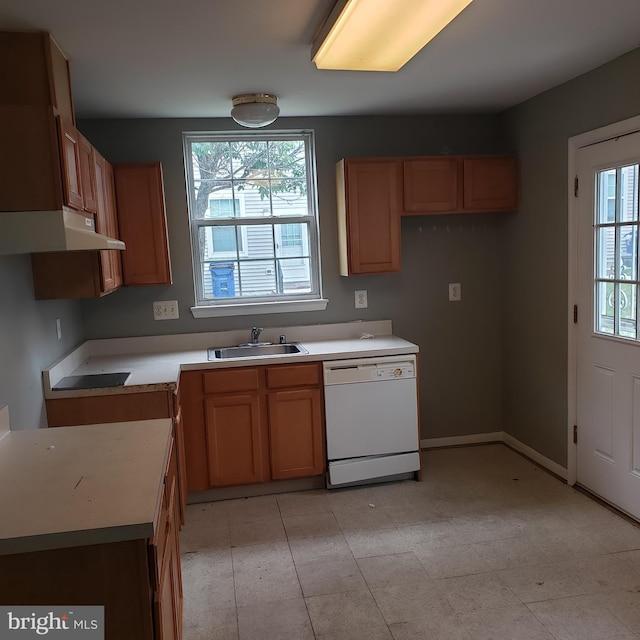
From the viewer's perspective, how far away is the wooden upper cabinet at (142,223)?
11.6ft

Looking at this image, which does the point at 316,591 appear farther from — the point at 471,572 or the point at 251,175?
the point at 251,175

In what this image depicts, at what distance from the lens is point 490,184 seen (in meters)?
3.90

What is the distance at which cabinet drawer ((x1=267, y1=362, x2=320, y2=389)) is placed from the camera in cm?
348

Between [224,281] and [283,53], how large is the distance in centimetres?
174

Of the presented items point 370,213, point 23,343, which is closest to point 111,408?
point 23,343

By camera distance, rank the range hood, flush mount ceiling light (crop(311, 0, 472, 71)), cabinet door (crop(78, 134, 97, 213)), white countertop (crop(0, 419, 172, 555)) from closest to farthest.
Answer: white countertop (crop(0, 419, 172, 555)) → the range hood → flush mount ceiling light (crop(311, 0, 472, 71)) → cabinet door (crop(78, 134, 97, 213))

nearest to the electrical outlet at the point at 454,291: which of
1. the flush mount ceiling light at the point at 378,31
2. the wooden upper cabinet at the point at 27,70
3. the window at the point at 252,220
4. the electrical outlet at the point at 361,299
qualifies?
the electrical outlet at the point at 361,299

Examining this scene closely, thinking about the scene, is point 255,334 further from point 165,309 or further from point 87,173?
point 87,173

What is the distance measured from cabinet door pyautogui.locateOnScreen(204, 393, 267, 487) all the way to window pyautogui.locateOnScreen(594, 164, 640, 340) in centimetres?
201

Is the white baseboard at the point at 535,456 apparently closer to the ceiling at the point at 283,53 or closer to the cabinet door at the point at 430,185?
the cabinet door at the point at 430,185

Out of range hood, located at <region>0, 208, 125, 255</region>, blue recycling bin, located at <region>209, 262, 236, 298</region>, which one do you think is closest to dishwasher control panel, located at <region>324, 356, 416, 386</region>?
blue recycling bin, located at <region>209, 262, 236, 298</region>

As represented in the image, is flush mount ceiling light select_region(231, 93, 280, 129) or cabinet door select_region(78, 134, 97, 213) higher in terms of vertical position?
flush mount ceiling light select_region(231, 93, 280, 129)

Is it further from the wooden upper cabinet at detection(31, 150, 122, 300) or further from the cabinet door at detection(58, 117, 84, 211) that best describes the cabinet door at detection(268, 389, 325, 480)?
the cabinet door at detection(58, 117, 84, 211)

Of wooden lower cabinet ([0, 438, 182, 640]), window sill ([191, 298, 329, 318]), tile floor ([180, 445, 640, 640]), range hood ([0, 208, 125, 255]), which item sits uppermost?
range hood ([0, 208, 125, 255])
